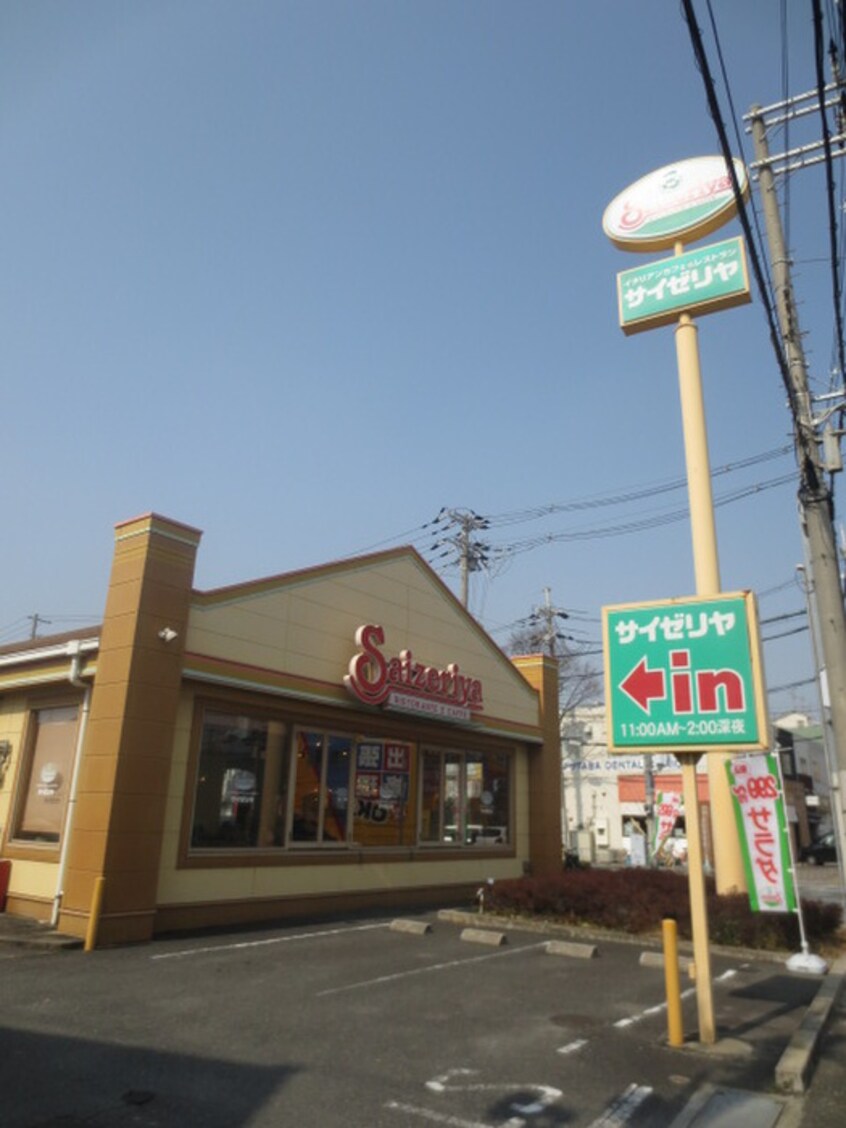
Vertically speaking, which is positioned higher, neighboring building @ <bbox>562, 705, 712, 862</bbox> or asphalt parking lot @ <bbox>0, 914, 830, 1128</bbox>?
neighboring building @ <bbox>562, 705, 712, 862</bbox>

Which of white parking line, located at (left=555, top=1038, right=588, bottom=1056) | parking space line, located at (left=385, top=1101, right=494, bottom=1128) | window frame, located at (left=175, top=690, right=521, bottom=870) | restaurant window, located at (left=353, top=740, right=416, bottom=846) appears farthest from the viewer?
restaurant window, located at (left=353, top=740, right=416, bottom=846)

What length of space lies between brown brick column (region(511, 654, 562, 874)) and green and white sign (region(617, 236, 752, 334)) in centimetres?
915

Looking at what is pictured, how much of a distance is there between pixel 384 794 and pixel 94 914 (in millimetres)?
6903

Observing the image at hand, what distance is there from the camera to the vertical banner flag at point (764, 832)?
1020 centimetres

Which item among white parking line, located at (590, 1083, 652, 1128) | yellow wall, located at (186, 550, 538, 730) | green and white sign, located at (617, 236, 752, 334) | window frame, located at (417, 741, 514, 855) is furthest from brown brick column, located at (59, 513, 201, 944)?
green and white sign, located at (617, 236, 752, 334)

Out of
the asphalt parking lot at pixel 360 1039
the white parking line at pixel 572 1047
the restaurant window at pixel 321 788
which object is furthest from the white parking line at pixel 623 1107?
the restaurant window at pixel 321 788

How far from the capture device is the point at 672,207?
16031 mm

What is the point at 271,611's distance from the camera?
538 inches

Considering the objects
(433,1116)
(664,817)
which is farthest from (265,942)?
(664,817)

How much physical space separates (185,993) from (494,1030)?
3.11 meters

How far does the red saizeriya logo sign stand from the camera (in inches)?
577

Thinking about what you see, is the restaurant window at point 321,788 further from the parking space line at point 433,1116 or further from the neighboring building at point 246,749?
the parking space line at point 433,1116

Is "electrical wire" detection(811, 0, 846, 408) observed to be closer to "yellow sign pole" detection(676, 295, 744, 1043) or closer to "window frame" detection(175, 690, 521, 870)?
"yellow sign pole" detection(676, 295, 744, 1043)

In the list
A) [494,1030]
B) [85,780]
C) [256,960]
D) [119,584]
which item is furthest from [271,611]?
[494,1030]
